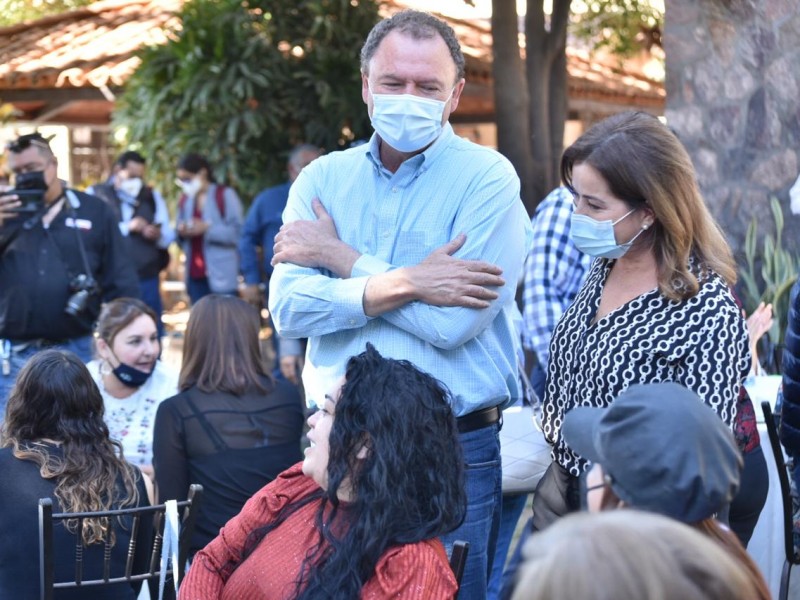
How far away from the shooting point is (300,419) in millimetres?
4105

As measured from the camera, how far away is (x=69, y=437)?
3.35m

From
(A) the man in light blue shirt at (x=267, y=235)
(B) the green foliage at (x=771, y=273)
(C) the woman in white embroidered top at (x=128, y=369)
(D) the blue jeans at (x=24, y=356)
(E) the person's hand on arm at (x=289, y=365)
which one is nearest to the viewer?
(C) the woman in white embroidered top at (x=128, y=369)

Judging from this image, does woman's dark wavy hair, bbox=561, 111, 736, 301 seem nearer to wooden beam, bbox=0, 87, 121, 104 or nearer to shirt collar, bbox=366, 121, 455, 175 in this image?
shirt collar, bbox=366, 121, 455, 175

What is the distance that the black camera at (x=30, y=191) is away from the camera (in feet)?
17.2

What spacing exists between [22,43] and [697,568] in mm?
11338

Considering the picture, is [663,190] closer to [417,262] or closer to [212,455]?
[417,262]

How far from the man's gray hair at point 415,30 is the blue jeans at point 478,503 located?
0.94 meters

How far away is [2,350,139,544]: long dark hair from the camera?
3250 mm

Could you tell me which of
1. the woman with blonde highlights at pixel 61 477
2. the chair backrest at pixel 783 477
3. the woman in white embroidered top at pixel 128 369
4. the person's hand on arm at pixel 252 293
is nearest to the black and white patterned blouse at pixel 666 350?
the chair backrest at pixel 783 477

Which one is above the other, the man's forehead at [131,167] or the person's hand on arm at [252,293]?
the man's forehead at [131,167]

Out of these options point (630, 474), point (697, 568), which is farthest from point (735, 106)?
point (697, 568)

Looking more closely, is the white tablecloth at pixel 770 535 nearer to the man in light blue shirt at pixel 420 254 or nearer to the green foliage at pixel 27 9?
the man in light blue shirt at pixel 420 254

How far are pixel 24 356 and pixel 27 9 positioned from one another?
45.8 feet

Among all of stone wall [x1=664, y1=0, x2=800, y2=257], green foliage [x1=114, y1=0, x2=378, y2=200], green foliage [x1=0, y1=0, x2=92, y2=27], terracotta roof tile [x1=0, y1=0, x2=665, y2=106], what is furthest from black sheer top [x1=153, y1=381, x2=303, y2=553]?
green foliage [x1=0, y1=0, x2=92, y2=27]
